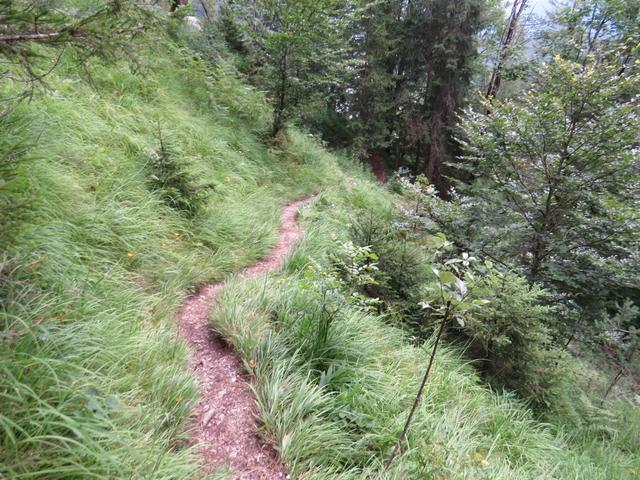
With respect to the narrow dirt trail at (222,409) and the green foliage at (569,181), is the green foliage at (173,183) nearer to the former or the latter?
the narrow dirt trail at (222,409)

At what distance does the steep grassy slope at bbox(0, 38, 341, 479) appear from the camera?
147cm

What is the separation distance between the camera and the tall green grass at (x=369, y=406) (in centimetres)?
217

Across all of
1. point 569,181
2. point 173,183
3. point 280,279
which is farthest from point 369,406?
point 569,181

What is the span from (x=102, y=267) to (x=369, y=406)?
8.14 feet

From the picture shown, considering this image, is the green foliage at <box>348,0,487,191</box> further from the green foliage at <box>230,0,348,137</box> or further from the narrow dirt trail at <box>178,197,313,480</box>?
the narrow dirt trail at <box>178,197,313,480</box>

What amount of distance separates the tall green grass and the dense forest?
2cm

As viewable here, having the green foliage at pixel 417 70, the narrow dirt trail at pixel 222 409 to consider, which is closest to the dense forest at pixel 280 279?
the narrow dirt trail at pixel 222 409

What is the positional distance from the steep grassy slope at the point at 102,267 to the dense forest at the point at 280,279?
0.06ft

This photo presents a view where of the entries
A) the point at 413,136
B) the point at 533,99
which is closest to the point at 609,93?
the point at 533,99

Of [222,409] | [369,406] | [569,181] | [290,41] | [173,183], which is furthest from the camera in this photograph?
[290,41]

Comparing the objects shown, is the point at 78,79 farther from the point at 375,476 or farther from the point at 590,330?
the point at 590,330

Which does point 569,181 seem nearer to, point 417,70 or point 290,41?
point 290,41

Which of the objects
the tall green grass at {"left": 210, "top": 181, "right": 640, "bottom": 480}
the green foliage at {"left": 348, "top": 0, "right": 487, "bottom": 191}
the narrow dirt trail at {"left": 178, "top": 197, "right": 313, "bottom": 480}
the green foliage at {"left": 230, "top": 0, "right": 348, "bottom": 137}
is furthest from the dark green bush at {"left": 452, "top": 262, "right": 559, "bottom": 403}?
the green foliage at {"left": 348, "top": 0, "right": 487, "bottom": 191}

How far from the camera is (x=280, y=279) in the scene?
12.2 feet
